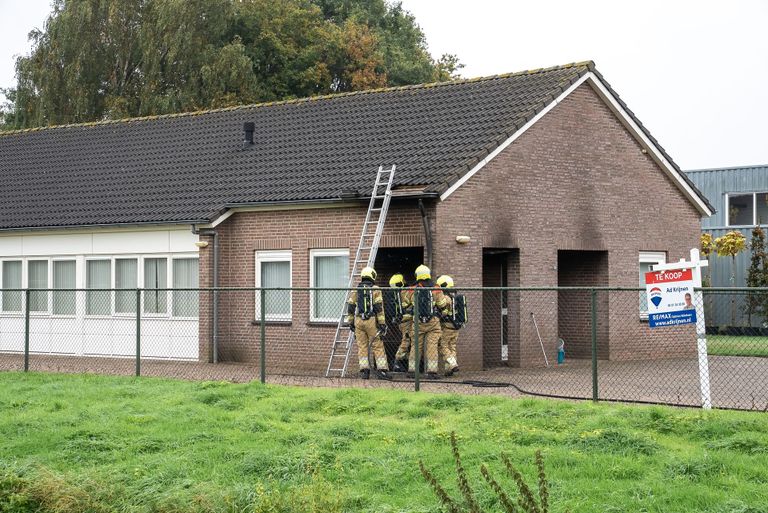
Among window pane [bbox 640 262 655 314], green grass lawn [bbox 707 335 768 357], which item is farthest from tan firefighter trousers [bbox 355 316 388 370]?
window pane [bbox 640 262 655 314]

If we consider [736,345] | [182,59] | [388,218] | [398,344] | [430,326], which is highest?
[182,59]

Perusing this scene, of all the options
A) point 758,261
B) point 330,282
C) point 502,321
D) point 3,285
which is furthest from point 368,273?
point 758,261

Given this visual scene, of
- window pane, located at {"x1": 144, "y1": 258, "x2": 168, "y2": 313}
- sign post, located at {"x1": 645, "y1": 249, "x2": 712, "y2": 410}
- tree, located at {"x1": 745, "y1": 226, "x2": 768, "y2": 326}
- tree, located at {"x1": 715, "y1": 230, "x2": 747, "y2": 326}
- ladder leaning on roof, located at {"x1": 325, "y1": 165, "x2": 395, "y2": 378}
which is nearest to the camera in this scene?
sign post, located at {"x1": 645, "y1": 249, "x2": 712, "y2": 410}

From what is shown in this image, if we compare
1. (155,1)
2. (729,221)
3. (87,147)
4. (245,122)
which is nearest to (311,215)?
(245,122)

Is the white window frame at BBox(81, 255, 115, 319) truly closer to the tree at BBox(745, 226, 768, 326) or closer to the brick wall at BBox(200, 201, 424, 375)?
the brick wall at BBox(200, 201, 424, 375)

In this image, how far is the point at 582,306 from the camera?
23.9 meters

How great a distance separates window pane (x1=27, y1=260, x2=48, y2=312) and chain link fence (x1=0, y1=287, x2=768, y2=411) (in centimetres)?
6

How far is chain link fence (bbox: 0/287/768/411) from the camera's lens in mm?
16250

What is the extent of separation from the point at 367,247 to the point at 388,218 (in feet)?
2.20

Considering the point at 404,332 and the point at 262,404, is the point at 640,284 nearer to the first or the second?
the point at 404,332

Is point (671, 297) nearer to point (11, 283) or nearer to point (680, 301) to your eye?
point (680, 301)

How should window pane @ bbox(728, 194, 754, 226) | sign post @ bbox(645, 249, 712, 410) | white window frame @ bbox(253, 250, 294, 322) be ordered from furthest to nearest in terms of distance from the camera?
1. window pane @ bbox(728, 194, 754, 226)
2. white window frame @ bbox(253, 250, 294, 322)
3. sign post @ bbox(645, 249, 712, 410)

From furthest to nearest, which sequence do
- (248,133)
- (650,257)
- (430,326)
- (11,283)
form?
(11,283), (248,133), (650,257), (430,326)

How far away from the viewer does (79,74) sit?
43938 mm
